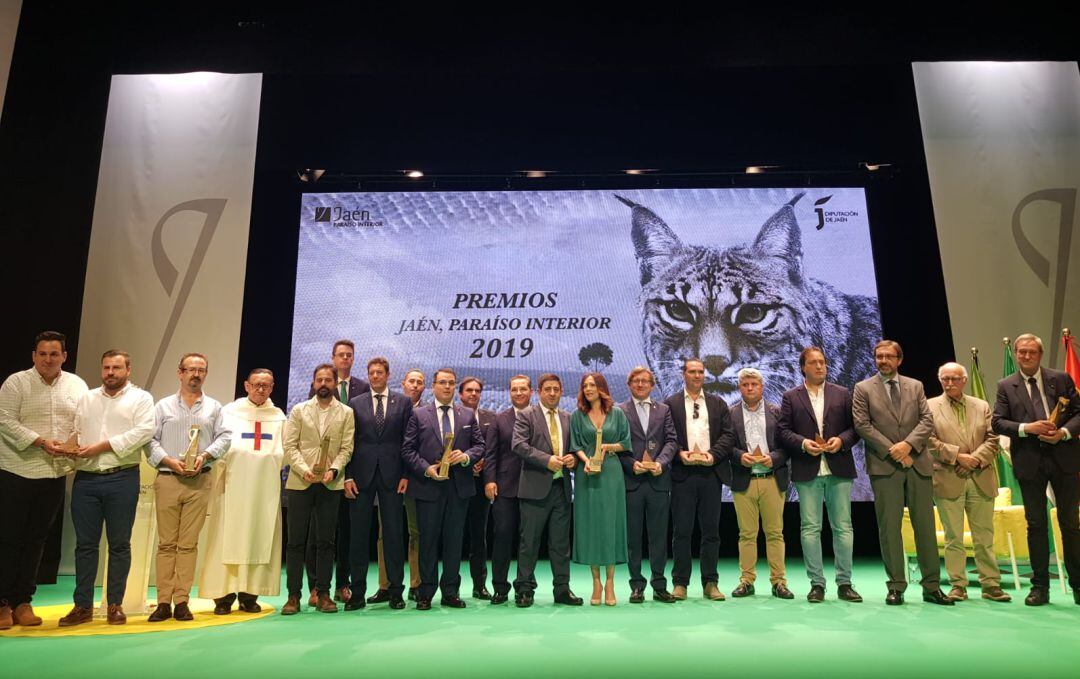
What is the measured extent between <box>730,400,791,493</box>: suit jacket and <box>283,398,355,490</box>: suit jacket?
2442mm

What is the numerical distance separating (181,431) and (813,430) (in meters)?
3.78

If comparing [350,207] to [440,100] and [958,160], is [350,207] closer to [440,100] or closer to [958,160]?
→ [440,100]

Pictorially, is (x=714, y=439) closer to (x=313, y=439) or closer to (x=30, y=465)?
(x=313, y=439)

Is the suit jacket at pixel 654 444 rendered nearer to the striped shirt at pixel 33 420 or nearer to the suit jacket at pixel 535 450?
the suit jacket at pixel 535 450

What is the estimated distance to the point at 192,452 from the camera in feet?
13.9

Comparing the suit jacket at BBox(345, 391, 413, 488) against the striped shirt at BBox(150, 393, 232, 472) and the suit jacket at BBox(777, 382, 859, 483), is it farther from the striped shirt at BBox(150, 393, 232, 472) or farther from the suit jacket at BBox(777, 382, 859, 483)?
the suit jacket at BBox(777, 382, 859, 483)

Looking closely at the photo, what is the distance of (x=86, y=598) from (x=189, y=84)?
542cm

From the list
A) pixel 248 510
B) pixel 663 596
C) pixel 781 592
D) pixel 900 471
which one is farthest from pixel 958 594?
pixel 248 510

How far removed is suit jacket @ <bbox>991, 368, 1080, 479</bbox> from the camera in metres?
4.42

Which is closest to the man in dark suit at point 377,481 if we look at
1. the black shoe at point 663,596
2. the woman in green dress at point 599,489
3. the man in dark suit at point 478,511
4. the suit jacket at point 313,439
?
the suit jacket at point 313,439

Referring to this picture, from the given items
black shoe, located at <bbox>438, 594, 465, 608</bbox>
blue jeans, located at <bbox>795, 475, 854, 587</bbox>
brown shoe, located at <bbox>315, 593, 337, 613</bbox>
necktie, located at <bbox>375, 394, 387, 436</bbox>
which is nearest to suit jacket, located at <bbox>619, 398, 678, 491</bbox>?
blue jeans, located at <bbox>795, 475, 854, 587</bbox>

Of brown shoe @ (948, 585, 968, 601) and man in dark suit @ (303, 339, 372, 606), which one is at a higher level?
man in dark suit @ (303, 339, 372, 606)

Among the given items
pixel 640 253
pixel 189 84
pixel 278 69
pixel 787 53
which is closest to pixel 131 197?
pixel 189 84

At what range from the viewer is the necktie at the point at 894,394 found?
4.66 metres
